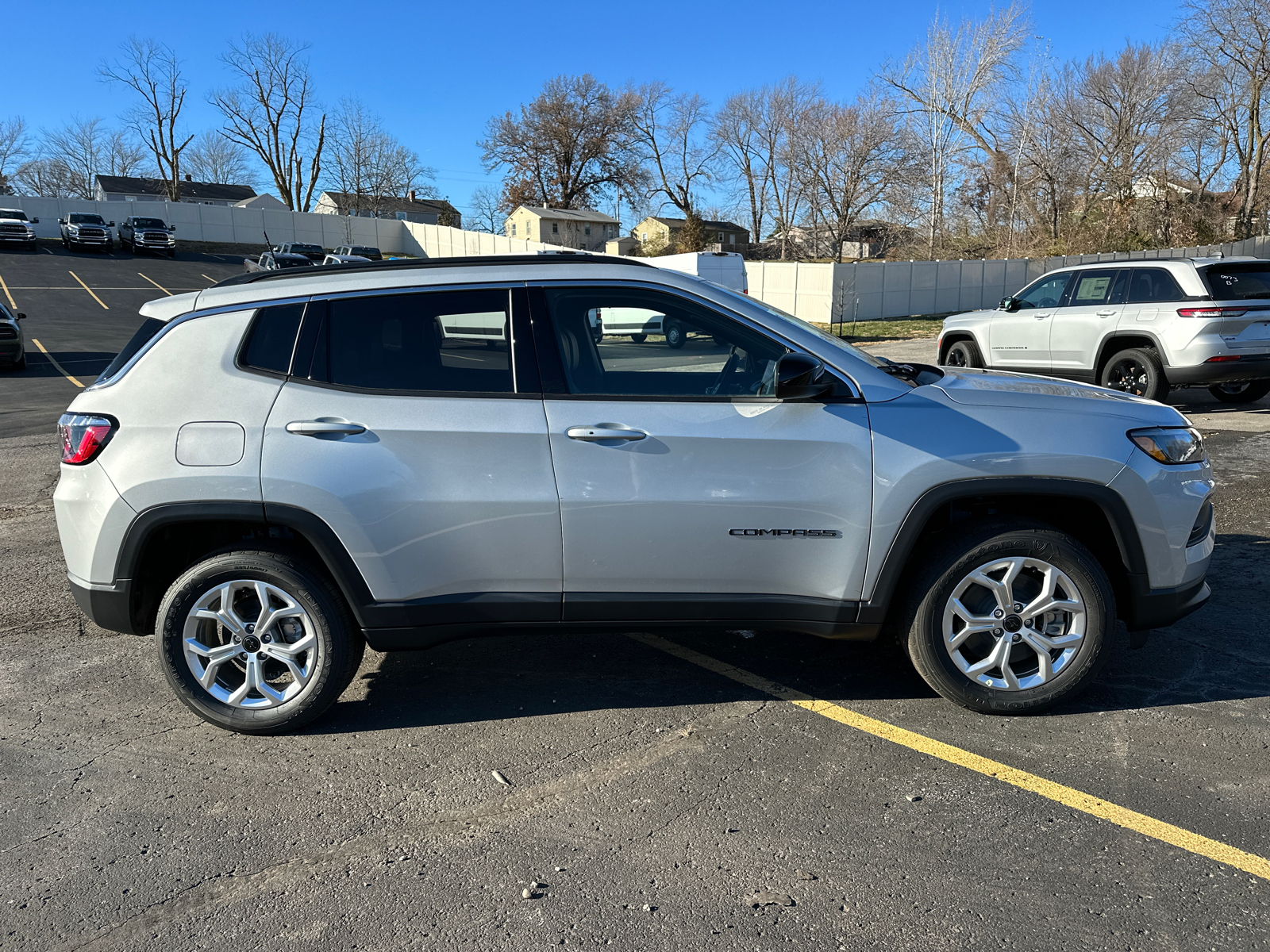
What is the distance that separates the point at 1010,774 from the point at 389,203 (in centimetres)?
8532

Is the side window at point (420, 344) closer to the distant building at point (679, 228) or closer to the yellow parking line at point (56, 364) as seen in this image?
the yellow parking line at point (56, 364)

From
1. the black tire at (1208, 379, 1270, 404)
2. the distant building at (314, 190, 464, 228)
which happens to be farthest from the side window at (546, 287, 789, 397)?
the distant building at (314, 190, 464, 228)

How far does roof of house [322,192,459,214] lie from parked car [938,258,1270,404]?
73.9 meters

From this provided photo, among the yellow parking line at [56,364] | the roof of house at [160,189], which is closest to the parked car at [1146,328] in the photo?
the yellow parking line at [56,364]

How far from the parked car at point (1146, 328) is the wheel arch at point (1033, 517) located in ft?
22.0

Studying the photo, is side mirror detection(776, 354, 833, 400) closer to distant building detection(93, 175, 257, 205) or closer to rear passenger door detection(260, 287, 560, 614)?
rear passenger door detection(260, 287, 560, 614)

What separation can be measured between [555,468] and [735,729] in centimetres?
127

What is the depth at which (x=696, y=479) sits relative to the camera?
3.47 metres

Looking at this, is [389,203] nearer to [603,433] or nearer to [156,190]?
[156,190]

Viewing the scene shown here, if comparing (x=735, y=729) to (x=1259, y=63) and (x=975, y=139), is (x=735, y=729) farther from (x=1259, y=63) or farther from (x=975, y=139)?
(x=1259, y=63)

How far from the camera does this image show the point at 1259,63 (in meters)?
48.7

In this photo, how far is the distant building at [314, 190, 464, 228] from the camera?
7844 cm

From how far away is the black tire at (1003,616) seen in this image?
141 inches

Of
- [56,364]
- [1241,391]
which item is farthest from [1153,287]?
[56,364]
